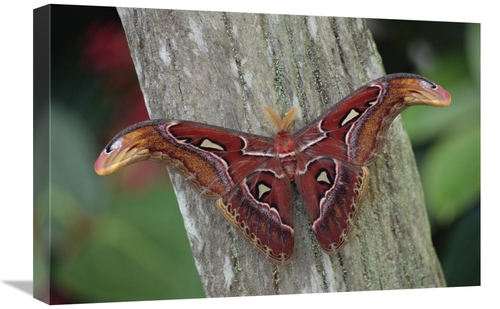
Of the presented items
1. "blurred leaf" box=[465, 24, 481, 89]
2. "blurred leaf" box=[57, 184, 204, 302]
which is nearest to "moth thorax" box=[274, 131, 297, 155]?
"blurred leaf" box=[57, 184, 204, 302]

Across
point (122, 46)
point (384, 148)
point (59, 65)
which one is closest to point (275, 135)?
point (384, 148)

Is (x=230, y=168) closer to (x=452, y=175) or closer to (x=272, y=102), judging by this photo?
(x=272, y=102)

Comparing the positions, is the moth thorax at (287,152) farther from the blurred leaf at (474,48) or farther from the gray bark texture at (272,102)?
the blurred leaf at (474,48)

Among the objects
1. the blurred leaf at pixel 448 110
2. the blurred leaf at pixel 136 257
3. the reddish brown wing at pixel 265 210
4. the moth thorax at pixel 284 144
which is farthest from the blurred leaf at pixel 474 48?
the blurred leaf at pixel 136 257

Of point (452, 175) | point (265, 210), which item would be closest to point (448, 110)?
point (452, 175)

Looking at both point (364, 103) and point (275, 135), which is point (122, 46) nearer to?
point (275, 135)

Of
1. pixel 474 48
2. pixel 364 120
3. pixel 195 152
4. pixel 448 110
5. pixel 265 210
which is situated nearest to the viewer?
pixel 195 152
